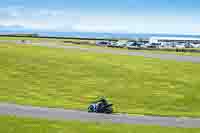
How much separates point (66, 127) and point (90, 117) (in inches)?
207

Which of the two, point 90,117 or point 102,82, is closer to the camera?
point 90,117

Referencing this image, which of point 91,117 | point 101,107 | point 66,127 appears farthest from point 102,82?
point 66,127

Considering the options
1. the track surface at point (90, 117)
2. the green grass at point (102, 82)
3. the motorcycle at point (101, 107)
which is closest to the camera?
the track surface at point (90, 117)

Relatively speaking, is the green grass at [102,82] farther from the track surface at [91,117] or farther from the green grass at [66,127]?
the green grass at [66,127]

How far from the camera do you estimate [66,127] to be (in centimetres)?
2678

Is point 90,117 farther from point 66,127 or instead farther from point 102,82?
point 102,82

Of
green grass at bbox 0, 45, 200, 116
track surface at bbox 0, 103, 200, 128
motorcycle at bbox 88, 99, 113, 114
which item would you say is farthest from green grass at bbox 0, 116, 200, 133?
green grass at bbox 0, 45, 200, 116

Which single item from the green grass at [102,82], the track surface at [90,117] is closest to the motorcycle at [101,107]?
the track surface at [90,117]

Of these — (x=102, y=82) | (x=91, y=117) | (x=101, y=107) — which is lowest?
(x=91, y=117)

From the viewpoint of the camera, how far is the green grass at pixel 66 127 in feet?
84.7

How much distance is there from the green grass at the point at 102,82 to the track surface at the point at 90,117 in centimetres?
344

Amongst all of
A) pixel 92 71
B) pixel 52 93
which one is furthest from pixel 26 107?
pixel 92 71

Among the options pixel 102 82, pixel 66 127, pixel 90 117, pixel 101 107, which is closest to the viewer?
pixel 66 127

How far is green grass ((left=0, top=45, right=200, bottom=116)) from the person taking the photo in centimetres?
4153
